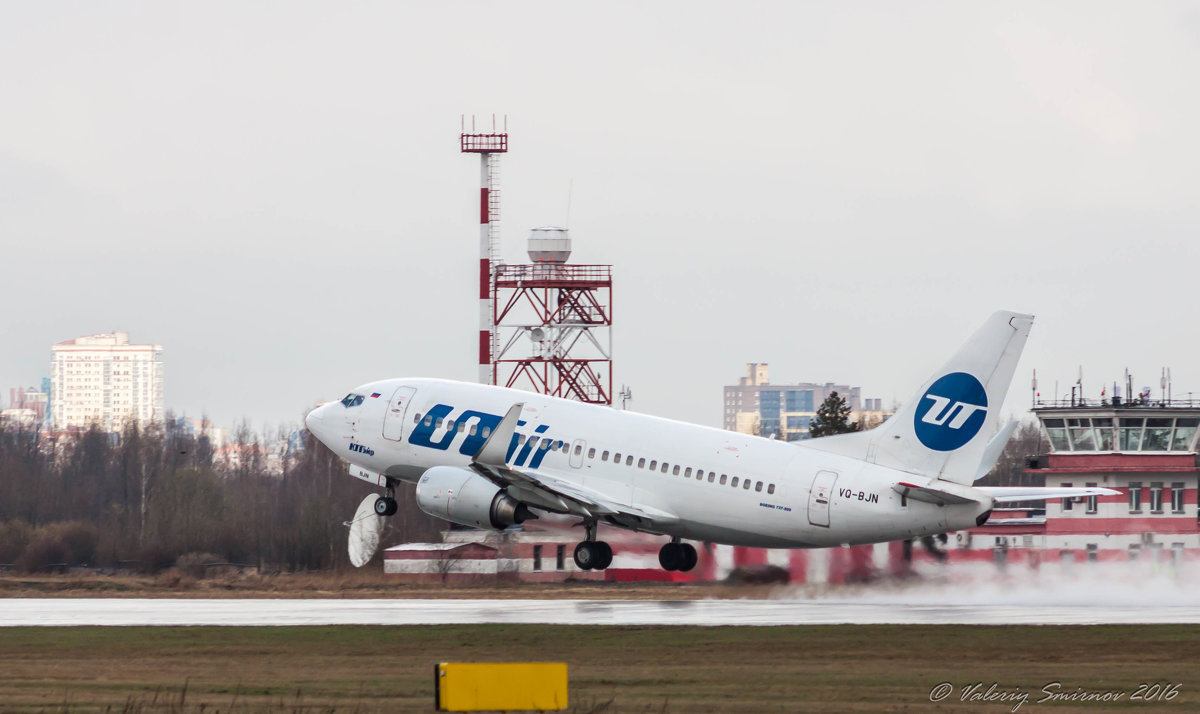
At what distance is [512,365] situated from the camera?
87.6 m

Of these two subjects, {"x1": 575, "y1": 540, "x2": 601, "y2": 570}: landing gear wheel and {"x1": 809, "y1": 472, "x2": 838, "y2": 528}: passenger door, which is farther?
{"x1": 575, "y1": 540, "x2": 601, "y2": 570}: landing gear wheel

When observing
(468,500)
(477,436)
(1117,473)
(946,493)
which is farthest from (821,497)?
(1117,473)

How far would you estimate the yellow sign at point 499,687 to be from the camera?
23.6 metres

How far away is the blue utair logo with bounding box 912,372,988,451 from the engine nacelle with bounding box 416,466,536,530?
39.8 feet

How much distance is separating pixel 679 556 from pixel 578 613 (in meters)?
6.66

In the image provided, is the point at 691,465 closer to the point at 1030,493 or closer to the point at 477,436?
the point at 477,436

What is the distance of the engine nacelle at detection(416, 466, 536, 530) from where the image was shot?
→ 5369 cm

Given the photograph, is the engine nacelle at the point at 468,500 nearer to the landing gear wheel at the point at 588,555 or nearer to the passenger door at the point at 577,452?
the passenger door at the point at 577,452

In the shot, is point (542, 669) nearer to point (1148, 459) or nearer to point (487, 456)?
point (487, 456)

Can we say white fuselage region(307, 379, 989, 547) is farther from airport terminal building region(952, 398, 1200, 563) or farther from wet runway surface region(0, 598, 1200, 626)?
airport terminal building region(952, 398, 1200, 563)

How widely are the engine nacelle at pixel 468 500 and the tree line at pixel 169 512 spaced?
964 inches

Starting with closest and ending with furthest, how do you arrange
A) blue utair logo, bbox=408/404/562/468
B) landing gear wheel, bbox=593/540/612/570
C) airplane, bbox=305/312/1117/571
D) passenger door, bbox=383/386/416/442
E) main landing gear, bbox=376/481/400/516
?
airplane, bbox=305/312/1117/571, blue utair logo, bbox=408/404/562/468, landing gear wheel, bbox=593/540/612/570, passenger door, bbox=383/386/416/442, main landing gear, bbox=376/481/400/516

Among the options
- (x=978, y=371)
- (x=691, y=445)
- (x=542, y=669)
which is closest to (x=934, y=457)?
(x=978, y=371)

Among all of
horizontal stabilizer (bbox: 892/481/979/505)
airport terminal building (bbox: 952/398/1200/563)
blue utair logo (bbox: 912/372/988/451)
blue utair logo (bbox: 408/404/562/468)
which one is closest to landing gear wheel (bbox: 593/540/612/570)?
blue utair logo (bbox: 408/404/562/468)
